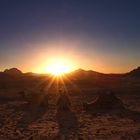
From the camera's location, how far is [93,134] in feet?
53.8

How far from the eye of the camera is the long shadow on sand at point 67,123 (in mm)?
16859

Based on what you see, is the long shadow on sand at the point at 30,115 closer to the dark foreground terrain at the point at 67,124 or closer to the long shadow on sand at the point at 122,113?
the dark foreground terrain at the point at 67,124

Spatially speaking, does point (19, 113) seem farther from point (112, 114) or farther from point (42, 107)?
point (112, 114)

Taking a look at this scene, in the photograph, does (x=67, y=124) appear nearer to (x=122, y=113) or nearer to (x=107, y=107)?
(x=122, y=113)

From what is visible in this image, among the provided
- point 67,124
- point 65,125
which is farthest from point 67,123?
point 65,125

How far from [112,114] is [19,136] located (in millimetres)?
7965

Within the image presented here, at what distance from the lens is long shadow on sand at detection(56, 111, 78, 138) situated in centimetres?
1686

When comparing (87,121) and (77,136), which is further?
(87,121)

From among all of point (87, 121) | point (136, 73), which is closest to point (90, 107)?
point (87, 121)

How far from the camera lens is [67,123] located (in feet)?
63.1

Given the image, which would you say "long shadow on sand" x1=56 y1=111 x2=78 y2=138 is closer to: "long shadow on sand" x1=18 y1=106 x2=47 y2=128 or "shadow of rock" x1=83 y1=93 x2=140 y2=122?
"long shadow on sand" x1=18 y1=106 x2=47 y2=128

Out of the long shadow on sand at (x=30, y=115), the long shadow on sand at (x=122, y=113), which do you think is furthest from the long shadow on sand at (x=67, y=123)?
the long shadow on sand at (x=122, y=113)

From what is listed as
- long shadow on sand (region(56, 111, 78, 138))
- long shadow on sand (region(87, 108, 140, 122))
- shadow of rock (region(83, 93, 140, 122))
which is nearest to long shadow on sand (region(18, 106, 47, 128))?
long shadow on sand (region(56, 111, 78, 138))

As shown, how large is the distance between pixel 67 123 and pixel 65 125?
573 mm
